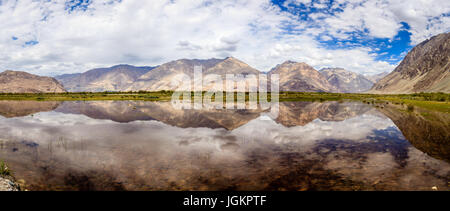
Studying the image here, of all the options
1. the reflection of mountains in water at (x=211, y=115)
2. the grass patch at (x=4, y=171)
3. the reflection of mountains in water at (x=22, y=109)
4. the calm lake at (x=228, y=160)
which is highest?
the reflection of mountains in water at (x=22, y=109)

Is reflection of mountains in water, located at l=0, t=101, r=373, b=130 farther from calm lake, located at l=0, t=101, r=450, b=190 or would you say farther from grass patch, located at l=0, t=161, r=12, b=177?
grass patch, located at l=0, t=161, r=12, b=177

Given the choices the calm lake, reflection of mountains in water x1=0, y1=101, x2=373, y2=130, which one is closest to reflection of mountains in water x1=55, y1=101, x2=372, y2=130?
reflection of mountains in water x1=0, y1=101, x2=373, y2=130

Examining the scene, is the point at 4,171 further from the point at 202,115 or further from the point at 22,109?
the point at 22,109

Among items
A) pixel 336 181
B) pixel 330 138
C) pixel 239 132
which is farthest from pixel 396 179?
pixel 239 132

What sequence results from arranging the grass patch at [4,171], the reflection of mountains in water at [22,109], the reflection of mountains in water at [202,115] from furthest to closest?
the reflection of mountains in water at [22,109]
the reflection of mountains in water at [202,115]
the grass patch at [4,171]

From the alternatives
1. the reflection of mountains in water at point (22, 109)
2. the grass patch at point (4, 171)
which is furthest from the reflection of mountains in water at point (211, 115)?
the grass patch at point (4, 171)

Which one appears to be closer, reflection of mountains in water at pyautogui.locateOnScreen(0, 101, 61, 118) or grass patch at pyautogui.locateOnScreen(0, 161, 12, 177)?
grass patch at pyautogui.locateOnScreen(0, 161, 12, 177)

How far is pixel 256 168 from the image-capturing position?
2022 cm

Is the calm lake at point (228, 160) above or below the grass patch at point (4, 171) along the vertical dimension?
below

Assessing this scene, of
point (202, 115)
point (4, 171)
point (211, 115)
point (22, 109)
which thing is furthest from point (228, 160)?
point (22, 109)

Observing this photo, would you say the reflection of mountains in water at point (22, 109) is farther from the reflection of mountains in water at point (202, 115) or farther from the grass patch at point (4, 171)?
the grass patch at point (4, 171)

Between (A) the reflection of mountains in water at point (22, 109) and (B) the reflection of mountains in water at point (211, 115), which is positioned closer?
(B) the reflection of mountains in water at point (211, 115)
